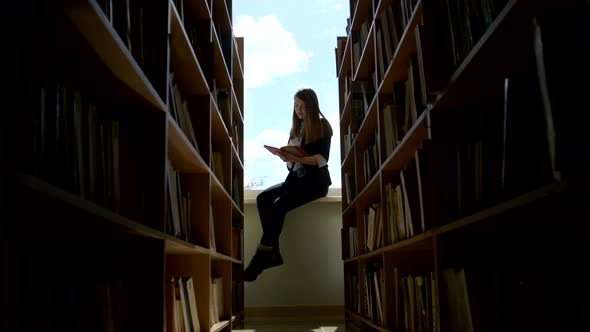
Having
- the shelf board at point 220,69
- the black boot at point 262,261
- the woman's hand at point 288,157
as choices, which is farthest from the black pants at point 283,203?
the shelf board at point 220,69

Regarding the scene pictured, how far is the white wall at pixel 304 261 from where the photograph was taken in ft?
17.2

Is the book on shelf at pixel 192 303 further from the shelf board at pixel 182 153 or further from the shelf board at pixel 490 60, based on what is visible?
the shelf board at pixel 490 60

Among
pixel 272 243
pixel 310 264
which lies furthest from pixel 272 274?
pixel 272 243

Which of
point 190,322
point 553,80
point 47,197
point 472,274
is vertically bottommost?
point 190,322

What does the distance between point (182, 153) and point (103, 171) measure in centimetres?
77

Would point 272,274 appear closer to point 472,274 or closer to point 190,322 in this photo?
point 190,322

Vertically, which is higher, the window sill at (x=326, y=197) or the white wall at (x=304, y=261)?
the window sill at (x=326, y=197)

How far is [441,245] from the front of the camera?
1719 mm

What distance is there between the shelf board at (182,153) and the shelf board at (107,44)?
27 centimetres

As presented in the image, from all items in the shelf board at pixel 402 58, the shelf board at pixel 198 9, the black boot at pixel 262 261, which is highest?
the shelf board at pixel 198 9

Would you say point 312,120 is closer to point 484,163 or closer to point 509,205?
point 484,163

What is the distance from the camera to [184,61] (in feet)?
7.80

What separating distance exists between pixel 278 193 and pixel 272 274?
4.03ft

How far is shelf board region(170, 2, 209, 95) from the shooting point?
2.05 metres
